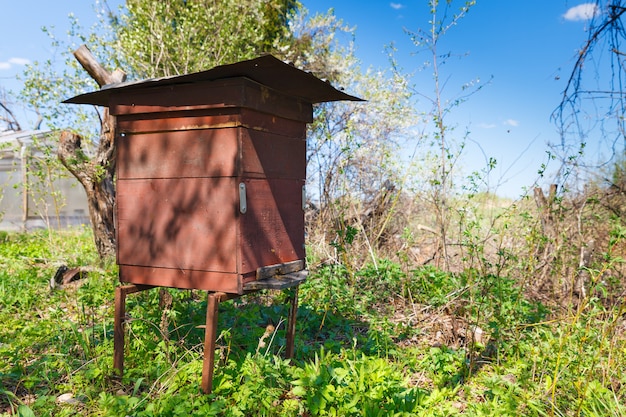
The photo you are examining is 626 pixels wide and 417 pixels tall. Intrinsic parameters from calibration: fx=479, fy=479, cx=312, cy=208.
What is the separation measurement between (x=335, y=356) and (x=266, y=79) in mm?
2149

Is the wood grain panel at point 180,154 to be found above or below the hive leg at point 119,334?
above

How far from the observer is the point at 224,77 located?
9.67ft

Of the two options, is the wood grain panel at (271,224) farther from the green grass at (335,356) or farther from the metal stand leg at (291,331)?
the green grass at (335,356)

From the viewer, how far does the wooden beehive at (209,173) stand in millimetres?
2916

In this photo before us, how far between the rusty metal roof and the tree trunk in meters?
2.91

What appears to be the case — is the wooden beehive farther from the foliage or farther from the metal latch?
the foliage

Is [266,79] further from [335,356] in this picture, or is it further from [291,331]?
[335,356]

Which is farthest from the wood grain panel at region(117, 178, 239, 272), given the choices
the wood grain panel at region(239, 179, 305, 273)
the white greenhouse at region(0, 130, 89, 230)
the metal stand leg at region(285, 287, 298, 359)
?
the white greenhouse at region(0, 130, 89, 230)

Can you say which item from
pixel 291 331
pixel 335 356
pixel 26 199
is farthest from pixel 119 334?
pixel 26 199

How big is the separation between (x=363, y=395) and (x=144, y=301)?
10.2ft

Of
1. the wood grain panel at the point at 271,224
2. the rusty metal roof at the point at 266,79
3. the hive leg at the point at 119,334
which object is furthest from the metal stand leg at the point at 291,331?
the rusty metal roof at the point at 266,79

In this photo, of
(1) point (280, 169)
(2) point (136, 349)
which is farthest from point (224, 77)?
(2) point (136, 349)

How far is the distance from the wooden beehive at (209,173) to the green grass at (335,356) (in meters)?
0.65

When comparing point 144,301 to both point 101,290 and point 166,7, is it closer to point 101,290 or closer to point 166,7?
point 101,290
